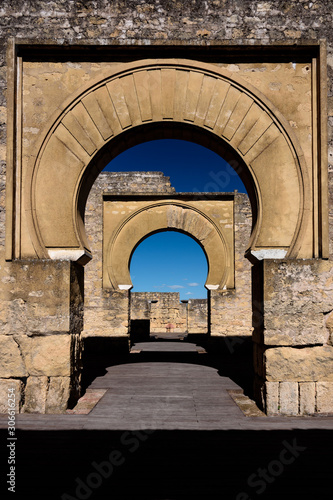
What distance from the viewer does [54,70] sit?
177 inches

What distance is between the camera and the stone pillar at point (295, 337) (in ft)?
13.2

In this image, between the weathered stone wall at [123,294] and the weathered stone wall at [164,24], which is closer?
the weathered stone wall at [164,24]

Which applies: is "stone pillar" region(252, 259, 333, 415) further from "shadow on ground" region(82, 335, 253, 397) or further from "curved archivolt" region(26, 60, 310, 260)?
"shadow on ground" region(82, 335, 253, 397)

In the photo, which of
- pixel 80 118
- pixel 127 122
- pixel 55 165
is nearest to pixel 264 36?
pixel 127 122

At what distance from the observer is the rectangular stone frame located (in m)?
4.30

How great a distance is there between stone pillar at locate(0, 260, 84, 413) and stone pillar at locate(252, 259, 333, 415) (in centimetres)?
201

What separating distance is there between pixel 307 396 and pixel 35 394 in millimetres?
2745

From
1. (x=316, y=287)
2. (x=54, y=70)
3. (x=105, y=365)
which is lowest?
(x=105, y=365)

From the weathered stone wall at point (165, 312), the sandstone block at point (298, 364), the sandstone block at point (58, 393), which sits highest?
the sandstone block at point (298, 364)

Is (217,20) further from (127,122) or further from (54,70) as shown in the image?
(54,70)

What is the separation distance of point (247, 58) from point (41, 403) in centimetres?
431

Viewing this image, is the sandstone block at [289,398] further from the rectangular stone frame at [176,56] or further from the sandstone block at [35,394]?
the sandstone block at [35,394]
